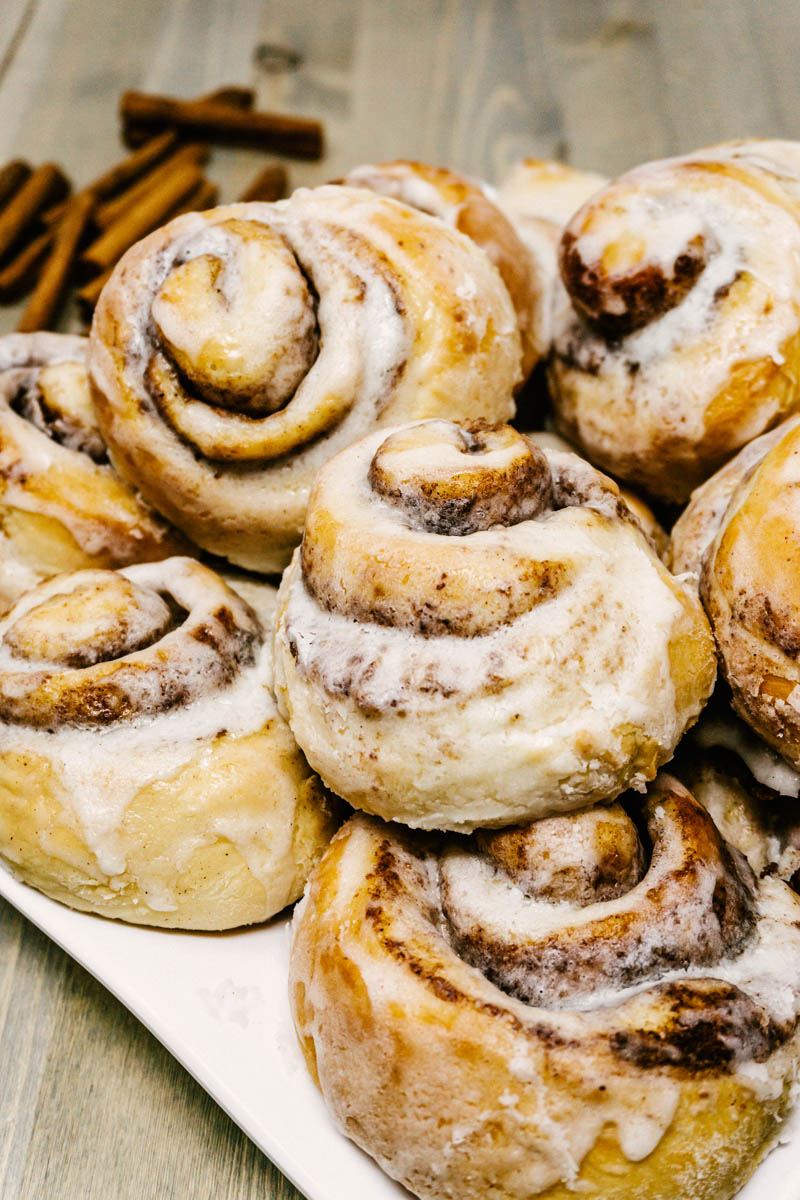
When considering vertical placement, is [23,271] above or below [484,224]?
below

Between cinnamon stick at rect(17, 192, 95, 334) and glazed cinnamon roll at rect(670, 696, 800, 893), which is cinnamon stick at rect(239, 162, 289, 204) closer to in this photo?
cinnamon stick at rect(17, 192, 95, 334)

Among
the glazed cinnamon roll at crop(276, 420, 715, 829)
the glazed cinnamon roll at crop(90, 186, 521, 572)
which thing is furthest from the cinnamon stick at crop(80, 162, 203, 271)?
the glazed cinnamon roll at crop(276, 420, 715, 829)

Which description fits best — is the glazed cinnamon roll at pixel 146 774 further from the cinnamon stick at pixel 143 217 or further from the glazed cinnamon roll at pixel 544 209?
the cinnamon stick at pixel 143 217

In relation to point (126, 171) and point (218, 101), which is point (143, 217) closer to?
point (126, 171)

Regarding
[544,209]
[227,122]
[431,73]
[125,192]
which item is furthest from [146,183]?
[544,209]

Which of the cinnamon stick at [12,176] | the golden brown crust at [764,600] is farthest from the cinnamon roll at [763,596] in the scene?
the cinnamon stick at [12,176]

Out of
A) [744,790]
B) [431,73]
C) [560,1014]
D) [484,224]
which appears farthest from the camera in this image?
[431,73]
